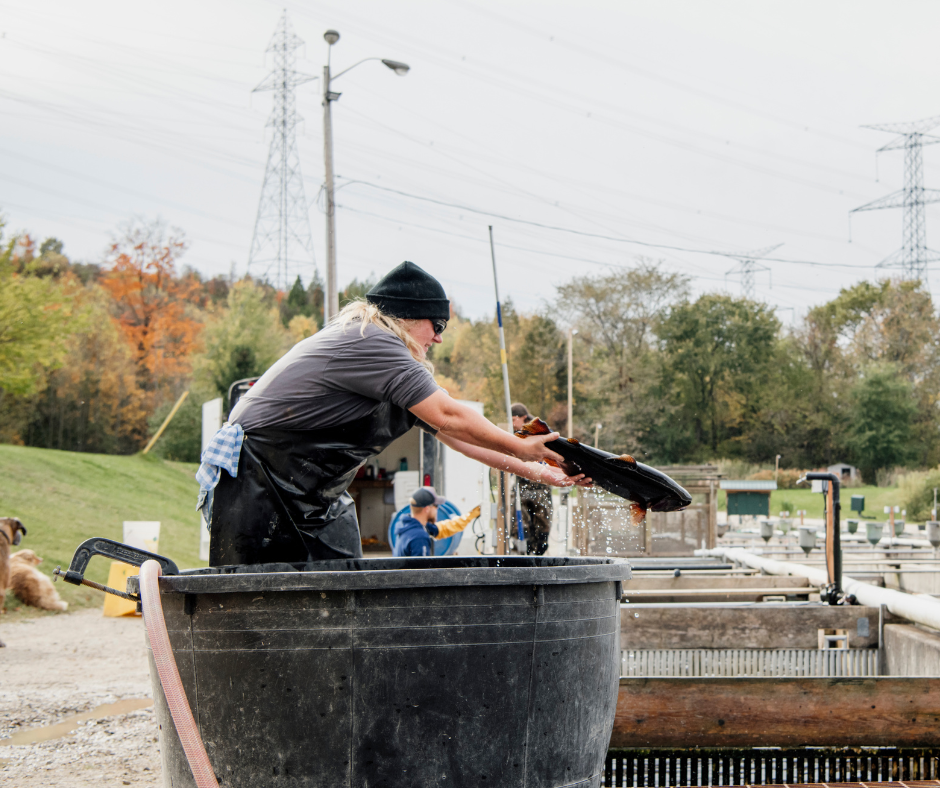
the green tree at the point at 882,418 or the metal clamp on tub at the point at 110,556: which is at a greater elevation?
the green tree at the point at 882,418

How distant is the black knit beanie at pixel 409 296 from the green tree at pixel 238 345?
34811mm

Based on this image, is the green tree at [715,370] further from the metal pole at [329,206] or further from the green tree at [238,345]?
the metal pole at [329,206]

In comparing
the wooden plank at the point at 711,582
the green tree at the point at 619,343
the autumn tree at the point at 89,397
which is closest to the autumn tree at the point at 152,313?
the autumn tree at the point at 89,397

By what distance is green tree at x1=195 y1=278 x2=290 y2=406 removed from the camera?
37.6 m

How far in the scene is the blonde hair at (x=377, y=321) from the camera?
2557mm

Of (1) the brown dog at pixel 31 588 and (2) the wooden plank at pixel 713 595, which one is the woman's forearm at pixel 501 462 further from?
(1) the brown dog at pixel 31 588

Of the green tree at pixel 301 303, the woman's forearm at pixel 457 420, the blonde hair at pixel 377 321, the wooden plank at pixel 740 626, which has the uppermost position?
the green tree at pixel 301 303

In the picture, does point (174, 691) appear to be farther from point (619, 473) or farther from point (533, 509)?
point (533, 509)

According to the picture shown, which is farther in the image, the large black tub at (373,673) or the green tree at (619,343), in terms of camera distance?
the green tree at (619,343)

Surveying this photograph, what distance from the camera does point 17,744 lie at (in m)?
4.76

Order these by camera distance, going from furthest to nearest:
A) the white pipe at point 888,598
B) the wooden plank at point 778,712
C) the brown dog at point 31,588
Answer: the brown dog at point 31,588 < the white pipe at point 888,598 < the wooden plank at point 778,712

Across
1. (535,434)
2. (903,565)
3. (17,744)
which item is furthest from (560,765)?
(903,565)

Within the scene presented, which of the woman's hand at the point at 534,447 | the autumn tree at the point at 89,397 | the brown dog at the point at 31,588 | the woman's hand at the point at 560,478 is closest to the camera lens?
the woman's hand at the point at 534,447

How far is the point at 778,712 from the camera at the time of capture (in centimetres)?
348
